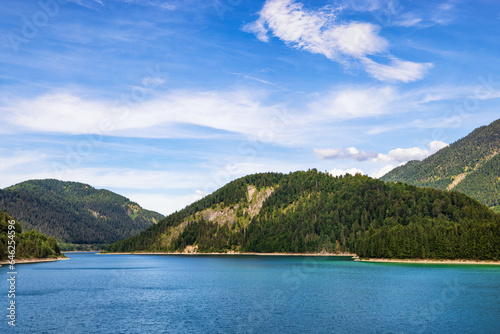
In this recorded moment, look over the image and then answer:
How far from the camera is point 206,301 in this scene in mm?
81500

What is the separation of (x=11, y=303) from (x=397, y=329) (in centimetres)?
6830

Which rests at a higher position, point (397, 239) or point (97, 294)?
point (397, 239)

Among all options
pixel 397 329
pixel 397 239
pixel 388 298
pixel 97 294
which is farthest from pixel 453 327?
pixel 397 239

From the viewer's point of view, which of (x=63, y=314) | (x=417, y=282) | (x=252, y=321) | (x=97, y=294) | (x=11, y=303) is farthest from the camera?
(x=417, y=282)

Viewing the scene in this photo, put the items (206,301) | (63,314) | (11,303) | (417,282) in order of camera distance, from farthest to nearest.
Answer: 1. (417,282)
2. (206,301)
3. (11,303)
4. (63,314)

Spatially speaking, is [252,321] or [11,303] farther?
[11,303]

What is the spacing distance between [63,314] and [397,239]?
556ft

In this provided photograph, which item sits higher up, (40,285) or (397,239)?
(397,239)

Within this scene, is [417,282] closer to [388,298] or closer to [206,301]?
[388,298]

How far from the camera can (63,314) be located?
66938 millimetres

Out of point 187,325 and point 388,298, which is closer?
point 187,325

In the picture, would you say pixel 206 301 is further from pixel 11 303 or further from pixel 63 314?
pixel 11 303

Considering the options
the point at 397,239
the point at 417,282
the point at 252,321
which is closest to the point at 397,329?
the point at 252,321

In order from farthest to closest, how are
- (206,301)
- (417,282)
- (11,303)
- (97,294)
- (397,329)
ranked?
(417,282)
(97,294)
(206,301)
(11,303)
(397,329)
